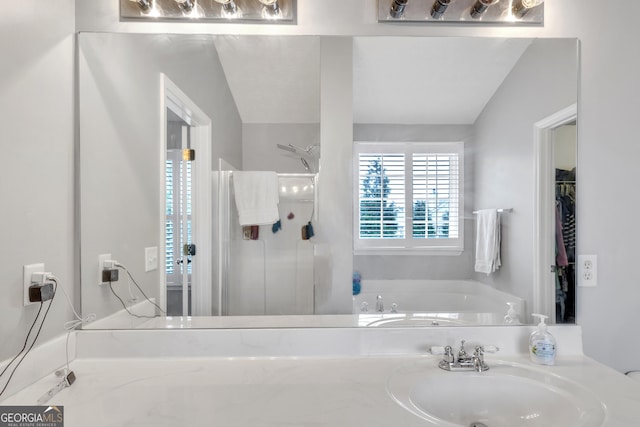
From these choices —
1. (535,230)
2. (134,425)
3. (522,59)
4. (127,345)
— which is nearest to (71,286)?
(127,345)

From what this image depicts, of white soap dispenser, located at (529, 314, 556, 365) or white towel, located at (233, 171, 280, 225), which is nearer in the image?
white soap dispenser, located at (529, 314, 556, 365)

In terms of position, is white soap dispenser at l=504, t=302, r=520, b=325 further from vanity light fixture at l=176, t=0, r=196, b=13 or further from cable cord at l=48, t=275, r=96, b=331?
vanity light fixture at l=176, t=0, r=196, b=13

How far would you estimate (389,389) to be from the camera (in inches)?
39.3

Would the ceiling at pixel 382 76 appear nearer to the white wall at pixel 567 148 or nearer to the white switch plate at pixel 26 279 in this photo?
the white wall at pixel 567 148

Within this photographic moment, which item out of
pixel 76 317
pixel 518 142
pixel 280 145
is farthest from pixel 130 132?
pixel 518 142

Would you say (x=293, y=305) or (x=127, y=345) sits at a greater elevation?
(x=293, y=305)

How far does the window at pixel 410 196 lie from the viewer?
132 cm

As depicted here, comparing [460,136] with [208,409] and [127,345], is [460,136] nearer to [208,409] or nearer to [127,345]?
[208,409]

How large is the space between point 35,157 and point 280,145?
73 centimetres

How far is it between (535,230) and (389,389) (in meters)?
0.82

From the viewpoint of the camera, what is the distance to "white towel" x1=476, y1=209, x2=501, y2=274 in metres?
1.32

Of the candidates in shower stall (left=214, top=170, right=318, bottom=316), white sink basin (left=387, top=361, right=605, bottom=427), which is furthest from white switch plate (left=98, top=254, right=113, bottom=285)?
white sink basin (left=387, top=361, right=605, bottom=427)

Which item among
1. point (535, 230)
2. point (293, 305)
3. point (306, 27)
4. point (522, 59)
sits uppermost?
point (306, 27)

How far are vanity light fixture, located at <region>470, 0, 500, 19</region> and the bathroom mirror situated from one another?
92 millimetres
